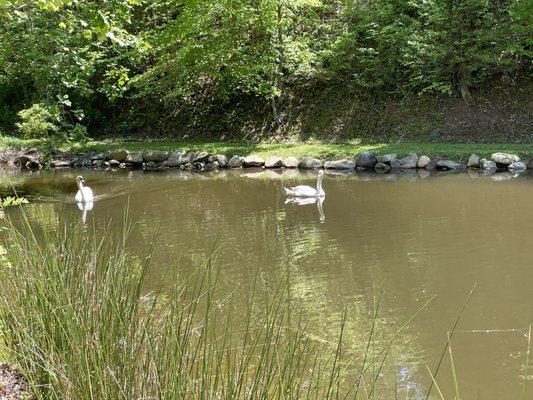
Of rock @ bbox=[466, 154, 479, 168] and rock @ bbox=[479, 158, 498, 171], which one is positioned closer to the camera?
rock @ bbox=[479, 158, 498, 171]

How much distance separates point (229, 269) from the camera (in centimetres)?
717

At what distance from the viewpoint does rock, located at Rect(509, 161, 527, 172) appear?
1383cm

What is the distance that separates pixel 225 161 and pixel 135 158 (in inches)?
122

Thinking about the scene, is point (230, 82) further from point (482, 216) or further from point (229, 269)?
point (229, 269)

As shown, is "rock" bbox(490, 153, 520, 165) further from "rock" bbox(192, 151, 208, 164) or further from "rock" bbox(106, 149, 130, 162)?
"rock" bbox(106, 149, 130, 162)

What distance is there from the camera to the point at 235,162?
685 inches

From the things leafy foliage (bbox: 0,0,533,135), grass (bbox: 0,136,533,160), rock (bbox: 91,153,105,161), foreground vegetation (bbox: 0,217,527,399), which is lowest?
rock (bbox: 91,153,105,161)

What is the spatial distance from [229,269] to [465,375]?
11.3 feet

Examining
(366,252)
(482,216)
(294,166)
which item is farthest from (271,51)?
(366,252)

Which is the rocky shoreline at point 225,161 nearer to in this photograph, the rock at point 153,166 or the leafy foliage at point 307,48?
the rock at point 153,166

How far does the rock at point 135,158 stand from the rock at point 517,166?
1066cm

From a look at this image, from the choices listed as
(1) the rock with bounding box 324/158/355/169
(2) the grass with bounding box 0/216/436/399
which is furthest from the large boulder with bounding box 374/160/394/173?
(2) the grass with bounding box 0/216/436/399

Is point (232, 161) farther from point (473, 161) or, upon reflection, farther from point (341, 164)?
point (473, 161)

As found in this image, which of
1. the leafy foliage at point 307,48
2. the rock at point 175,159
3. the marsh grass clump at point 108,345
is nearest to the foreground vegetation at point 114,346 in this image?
the marsh grass clump at point 108,345
